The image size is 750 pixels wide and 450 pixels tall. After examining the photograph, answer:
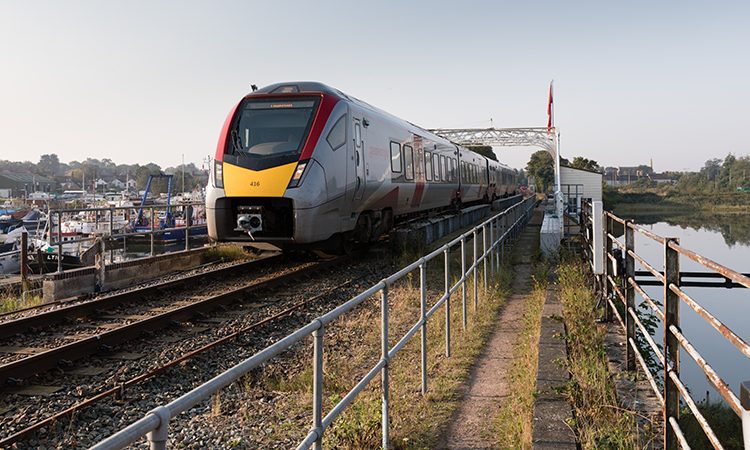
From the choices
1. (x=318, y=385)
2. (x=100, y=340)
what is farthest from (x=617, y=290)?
(x=100, y=340)

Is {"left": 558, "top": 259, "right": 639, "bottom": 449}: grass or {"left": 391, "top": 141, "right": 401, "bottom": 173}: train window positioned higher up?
{"left": 391, "top": 141, "right": 401, "bottom": 173}: train window

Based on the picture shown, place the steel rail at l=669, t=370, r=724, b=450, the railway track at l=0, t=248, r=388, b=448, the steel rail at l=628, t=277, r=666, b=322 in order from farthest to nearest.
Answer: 1. the railway track at l=0, t=248, r=388, b=448
2. the steel rail at l=628, t=277, r=666, b=322
3. the steel rail at l=669, t=370, r=724, b=450

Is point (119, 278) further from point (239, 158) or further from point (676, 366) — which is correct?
point (676, 366)

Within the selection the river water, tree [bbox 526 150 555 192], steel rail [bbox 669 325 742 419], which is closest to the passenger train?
the river water

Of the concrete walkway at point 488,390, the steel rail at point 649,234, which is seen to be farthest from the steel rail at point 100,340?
the steel rail at point 649,234

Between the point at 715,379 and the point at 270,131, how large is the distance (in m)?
9.12

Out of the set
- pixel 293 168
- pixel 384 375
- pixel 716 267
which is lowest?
→ pixel 384 375

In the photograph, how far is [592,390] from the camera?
4.72 meters

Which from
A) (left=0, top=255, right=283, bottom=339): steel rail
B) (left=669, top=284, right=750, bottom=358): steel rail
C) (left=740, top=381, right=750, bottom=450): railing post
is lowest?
(left=0, top=255, right=283, bottom=339): steel rail

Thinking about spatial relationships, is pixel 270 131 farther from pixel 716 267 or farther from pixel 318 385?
pixel 716 267

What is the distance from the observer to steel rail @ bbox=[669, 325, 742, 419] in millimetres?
2721

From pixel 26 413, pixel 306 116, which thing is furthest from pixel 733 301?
pixel 26 413

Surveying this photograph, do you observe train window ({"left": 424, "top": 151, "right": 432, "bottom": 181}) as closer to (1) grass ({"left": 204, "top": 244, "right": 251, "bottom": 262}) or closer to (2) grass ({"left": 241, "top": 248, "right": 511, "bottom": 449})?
(1) grass ({"left": 204, "top": 244, "right": 251, "bottom": 262})

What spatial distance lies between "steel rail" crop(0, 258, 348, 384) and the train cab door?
10.0 ft
